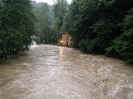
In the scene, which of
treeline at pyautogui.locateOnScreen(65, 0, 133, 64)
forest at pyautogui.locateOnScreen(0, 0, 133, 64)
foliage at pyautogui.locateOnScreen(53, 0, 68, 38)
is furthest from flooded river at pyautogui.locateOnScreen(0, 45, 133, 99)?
foliage at pyautogui.locateOnScreen(53, 0, 68, 38)

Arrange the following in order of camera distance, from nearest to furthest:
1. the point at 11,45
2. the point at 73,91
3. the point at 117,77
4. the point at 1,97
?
the point at 1,97, the point at 73,91, the point at 117,77, the point at 11,45

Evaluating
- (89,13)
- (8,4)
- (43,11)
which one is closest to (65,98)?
(8,4)

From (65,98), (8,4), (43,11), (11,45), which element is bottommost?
(65,98)

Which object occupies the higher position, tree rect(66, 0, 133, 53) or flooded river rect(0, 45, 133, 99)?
tree rect(66, 0, 133, 53)

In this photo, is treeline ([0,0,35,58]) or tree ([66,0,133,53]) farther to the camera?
tree ([66,0,133,53])

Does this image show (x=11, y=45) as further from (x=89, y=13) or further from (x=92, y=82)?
(x=89, y=13)

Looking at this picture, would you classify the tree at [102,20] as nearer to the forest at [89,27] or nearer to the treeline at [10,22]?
the forest at [89,27]

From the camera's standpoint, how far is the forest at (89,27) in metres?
13.6

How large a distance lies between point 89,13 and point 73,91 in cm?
1552

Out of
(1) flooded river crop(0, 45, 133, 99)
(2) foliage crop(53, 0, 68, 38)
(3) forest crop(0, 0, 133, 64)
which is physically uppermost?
(2) foliage crop(53, 0, 68, 38)

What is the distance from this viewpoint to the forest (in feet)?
44.6

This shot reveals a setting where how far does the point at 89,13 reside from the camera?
70.8 ft

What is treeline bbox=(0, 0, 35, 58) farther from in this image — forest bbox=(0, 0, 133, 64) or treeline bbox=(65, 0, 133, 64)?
treeline bbox=(65, 0, 133, 64)

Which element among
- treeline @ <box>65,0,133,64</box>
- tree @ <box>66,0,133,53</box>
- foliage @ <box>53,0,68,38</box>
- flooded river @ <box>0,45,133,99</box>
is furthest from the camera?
foliage @ <box>53,0,68,38</box>
